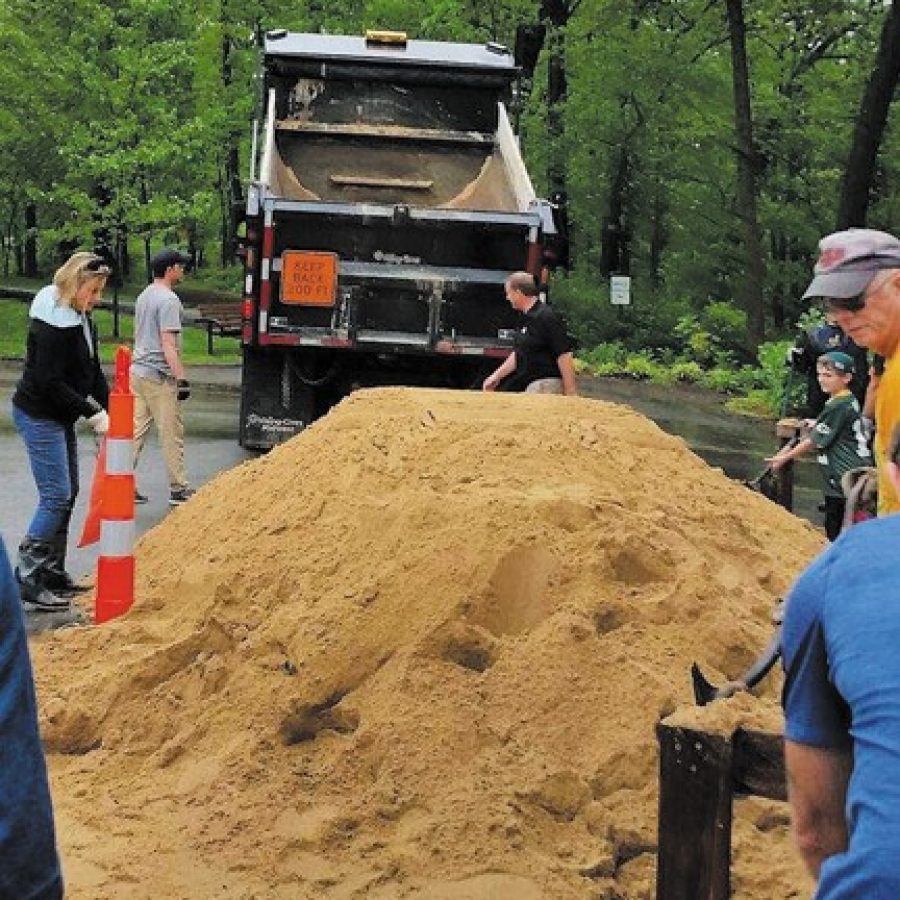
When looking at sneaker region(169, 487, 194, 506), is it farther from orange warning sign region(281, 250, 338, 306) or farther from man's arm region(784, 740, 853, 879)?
man's arm region(784, 740, 853, 879)

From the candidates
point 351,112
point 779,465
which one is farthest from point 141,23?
point 779,465

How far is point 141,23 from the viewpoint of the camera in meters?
31.5

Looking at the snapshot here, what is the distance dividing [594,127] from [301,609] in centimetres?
2758

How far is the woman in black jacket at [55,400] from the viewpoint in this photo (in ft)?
25.6

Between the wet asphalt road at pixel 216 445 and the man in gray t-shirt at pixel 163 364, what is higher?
the man in gray t-shirt at pixel 163 364

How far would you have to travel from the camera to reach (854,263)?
12.6 feet

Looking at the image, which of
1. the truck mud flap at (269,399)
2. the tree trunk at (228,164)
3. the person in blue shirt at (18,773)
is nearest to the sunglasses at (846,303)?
the person in blue shirt at (18,773)

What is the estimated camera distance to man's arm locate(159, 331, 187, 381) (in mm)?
10711

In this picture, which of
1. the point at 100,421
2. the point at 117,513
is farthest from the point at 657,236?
the point at 117,513

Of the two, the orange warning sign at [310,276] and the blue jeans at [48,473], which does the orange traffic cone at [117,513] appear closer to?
the blue jeans at [48,473]

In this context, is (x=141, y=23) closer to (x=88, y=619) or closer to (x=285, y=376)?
(x=285, y=376)

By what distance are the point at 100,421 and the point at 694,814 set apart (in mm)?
5113

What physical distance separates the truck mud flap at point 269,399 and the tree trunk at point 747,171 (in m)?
14.7

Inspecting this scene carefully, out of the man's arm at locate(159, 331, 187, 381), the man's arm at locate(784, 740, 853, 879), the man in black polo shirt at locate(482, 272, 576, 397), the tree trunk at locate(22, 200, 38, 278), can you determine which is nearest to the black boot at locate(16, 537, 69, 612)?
the man's arm at locate(159, 331, 187, 381)
